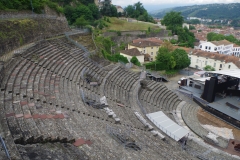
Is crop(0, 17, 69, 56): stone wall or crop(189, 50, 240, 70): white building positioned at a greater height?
crop(0, 17, 69, 56): stone wall

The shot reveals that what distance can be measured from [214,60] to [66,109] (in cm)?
3483

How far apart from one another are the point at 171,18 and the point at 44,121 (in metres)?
63.1

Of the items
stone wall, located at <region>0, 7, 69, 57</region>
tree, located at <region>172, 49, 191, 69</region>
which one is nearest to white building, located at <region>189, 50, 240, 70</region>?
tree, located at <region>172, 49, 191, 69</region>

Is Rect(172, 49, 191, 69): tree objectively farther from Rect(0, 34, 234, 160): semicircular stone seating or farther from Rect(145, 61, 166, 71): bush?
Rect(0, 34, 234, 160): semicircular stone seating

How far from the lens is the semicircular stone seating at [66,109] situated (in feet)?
23.9

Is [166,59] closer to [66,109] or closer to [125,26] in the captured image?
[66,109]

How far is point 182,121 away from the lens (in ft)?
59.3

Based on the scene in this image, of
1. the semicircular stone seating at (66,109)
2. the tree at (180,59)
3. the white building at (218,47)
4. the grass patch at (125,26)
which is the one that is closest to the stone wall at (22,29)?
the semicircular stone seating at (66,109)

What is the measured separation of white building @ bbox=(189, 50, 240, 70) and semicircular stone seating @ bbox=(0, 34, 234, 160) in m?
22.8

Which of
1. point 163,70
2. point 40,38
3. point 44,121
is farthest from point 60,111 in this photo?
point 163,70

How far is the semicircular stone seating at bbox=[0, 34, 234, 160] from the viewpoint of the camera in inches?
287

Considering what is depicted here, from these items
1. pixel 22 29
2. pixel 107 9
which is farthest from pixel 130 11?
pixel 22 29

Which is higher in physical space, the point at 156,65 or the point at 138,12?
the point at 138,12

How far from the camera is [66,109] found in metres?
10.6
